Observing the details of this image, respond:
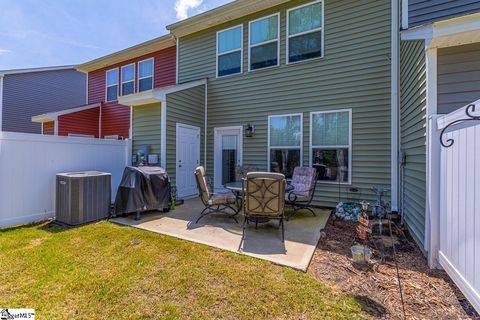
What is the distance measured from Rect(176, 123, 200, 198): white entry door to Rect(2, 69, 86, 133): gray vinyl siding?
11342mm

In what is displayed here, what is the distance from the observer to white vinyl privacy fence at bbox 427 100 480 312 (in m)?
1.99

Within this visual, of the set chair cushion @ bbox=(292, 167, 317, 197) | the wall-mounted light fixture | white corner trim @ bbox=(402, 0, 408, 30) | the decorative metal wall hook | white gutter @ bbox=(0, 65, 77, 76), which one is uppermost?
white gutter @ bbox=(0, 65, 77, 76)

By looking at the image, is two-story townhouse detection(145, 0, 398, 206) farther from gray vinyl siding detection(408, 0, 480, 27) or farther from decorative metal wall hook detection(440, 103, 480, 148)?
decorative metal wall hook detection(440, 103, 480, 148)

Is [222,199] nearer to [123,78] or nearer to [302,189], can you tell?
[302,189]

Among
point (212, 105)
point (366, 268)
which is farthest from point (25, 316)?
point (212, 105)

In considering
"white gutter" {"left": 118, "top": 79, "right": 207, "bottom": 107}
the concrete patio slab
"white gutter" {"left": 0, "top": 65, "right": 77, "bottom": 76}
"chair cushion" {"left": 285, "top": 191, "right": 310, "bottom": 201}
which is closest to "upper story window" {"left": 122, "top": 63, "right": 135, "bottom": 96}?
"white gutter" {"left": 118, "top": 79, "right": 207, "bottom": 107}

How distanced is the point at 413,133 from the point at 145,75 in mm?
9119

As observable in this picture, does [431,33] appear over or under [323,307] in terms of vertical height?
over

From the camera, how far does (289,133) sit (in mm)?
6508

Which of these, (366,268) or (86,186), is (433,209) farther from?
(86,186)

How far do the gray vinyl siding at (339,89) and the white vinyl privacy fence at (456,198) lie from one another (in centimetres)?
267

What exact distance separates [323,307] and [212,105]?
657 centimetres

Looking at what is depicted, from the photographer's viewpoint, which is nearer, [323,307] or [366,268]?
[323,307]

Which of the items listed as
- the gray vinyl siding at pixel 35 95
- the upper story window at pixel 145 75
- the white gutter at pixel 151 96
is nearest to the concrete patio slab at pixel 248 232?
the white gutter at pixel 151 96
